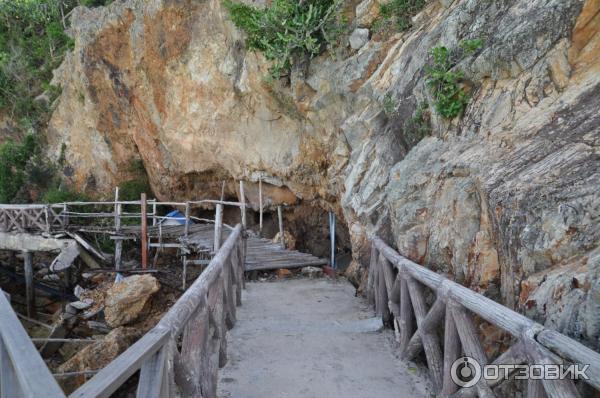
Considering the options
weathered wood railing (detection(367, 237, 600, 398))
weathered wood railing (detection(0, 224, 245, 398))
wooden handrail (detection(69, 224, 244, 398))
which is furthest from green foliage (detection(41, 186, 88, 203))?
weathered wood railing (detection(367, 237, 600, 398))

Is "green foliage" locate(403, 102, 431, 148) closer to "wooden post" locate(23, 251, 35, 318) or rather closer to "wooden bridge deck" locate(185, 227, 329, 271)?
"wooden bridge deck" locate(185, 227, 329, 271)

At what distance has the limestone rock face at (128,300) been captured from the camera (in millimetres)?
9180

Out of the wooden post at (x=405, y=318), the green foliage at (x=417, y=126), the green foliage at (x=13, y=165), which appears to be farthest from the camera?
the green foliage at (x=13, y=165)

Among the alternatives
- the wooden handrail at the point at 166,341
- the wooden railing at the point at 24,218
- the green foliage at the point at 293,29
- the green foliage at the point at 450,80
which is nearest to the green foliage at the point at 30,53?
the wooden railing at the point at 24,218

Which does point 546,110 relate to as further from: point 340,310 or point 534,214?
point 340,310

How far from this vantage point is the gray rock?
8.28 metres

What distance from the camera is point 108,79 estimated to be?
1509 cm

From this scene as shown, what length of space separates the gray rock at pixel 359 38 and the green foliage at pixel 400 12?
501 millimetres

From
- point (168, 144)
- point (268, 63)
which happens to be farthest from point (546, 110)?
point (168, 144)

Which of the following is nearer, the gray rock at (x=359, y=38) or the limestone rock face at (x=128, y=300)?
the gray rock at (x=359, y=38)

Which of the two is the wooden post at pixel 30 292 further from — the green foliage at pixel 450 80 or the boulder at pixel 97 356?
the green foliage at pixel 450 80

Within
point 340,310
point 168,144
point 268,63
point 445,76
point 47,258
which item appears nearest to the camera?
point 445,76

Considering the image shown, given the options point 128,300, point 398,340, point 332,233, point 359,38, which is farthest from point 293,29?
point 398,340

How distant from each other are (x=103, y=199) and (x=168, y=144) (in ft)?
15.0
